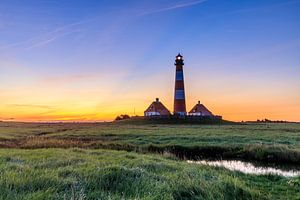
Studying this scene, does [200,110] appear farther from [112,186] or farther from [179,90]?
[112,186]

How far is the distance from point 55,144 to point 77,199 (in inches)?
853

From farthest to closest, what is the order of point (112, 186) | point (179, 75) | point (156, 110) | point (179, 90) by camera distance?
1. point (156, 110)
2. point (179, 75)
3. point (179, 90)
4. point (112, 186)

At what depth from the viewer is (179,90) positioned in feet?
253

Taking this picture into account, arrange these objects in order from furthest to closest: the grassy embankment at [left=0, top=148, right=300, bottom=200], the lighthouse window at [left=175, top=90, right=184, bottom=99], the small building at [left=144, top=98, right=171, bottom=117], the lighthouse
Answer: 1. the small building at [left=144, top=98, right=171, bottom=117]
2. the lighthouse window at [left=175, top=90, right=184, bottom=99]
3. the lighthouse
4. the grassy embankment at [left=0, top=148, right=300, bottom=200]

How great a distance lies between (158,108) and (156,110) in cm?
107

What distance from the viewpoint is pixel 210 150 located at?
28125 mm

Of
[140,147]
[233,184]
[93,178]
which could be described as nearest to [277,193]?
[233,184]

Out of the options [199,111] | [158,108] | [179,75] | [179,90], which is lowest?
[199,111]

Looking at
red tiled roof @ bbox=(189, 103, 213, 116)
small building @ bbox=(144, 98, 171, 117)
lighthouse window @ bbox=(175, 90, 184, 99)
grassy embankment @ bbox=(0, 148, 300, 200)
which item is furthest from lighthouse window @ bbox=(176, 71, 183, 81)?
grassy embankment @ bbox=(0, 148, 300, 200)

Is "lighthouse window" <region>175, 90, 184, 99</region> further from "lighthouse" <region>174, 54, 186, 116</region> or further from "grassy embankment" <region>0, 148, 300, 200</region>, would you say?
"grassy embankment" <region>0, 148, 300, 200</region>

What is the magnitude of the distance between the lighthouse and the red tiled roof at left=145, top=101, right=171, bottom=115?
9898 millimetres

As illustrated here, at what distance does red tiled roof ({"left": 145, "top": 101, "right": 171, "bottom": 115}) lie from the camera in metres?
90.5

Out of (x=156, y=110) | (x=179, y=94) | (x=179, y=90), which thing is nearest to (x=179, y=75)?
(x=179, y=90)

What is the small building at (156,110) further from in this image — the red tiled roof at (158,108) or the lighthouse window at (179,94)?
the lighthouse window at (179,94)
